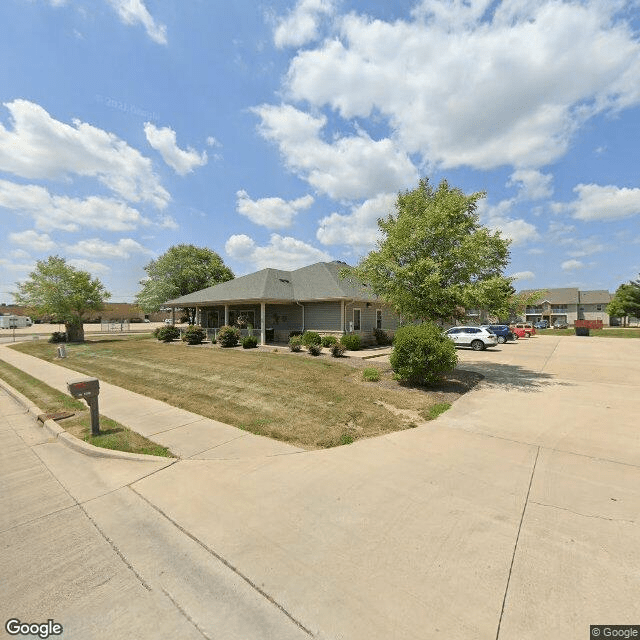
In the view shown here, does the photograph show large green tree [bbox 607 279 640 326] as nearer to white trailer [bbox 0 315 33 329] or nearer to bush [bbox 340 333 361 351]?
bush [bbox 340 333 361 351]

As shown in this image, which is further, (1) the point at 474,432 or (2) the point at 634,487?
(1) the point at 474,432

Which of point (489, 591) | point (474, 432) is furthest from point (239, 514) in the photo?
point (474, 432)

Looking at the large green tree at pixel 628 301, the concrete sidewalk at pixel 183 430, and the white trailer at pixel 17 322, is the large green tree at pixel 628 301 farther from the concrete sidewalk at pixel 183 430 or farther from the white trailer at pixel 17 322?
the white trailer at pixel 17 322

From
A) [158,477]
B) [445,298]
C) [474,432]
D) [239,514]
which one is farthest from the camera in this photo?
[445,298]

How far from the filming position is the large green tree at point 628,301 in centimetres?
5022

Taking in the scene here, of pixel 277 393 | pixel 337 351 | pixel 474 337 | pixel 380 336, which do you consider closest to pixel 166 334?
pixel 337 351

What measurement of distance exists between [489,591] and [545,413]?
638cm

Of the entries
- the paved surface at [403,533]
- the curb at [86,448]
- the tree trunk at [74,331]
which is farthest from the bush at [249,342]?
the tree trunk at [74,331]

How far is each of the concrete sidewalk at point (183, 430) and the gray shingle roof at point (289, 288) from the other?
12622 mm

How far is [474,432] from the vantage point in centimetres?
633

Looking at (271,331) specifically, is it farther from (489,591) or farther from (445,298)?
(489,591)

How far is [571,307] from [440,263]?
252ft

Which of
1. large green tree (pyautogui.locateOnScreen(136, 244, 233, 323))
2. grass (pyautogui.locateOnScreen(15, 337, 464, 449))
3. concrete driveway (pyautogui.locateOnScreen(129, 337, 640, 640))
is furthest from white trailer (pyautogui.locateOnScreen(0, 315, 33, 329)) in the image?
concrete driveway (pyautogui.locateOnScreen(129, 337, 640, 640))

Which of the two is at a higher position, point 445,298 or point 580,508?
point 445,298
